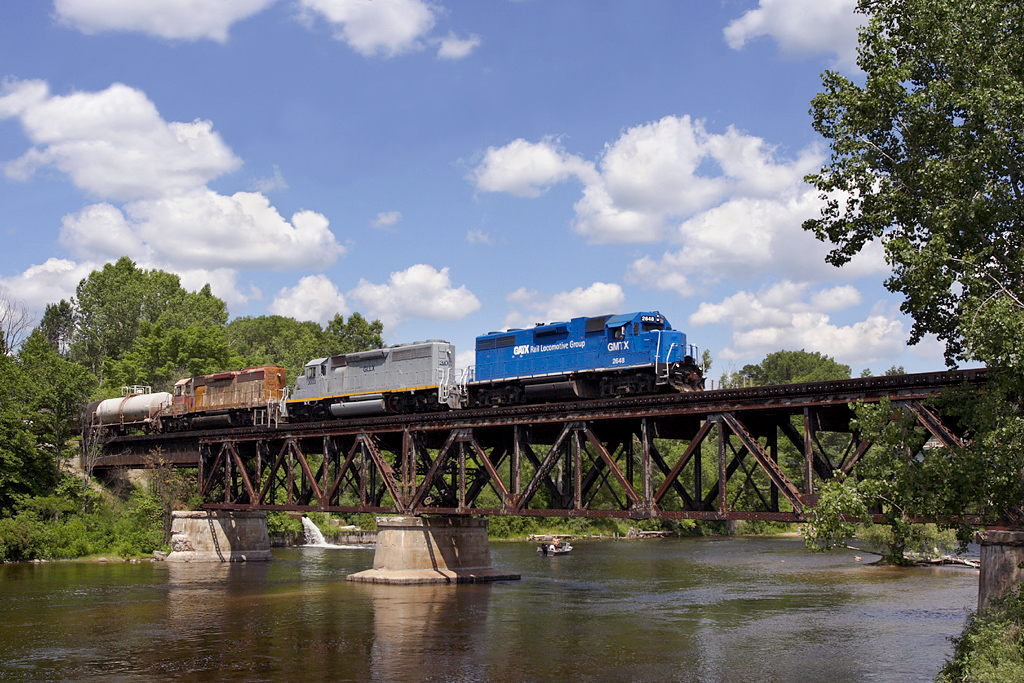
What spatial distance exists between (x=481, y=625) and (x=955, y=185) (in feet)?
75.6

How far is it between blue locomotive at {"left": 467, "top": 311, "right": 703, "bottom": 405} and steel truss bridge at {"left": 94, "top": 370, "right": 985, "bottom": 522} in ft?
6.68

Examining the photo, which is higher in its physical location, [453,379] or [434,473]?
[453,379]

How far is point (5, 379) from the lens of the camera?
214 feet

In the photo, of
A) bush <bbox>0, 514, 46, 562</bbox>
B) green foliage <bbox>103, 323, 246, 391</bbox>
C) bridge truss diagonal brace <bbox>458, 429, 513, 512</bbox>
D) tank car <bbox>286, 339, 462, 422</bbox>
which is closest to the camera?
bridge truss diagonal brace <bbox>458, 429, 513, 512</bbox>

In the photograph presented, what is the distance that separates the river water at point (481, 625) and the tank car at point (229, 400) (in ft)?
Answer: 33.8

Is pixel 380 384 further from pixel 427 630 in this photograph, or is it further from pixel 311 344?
pixel 311 344

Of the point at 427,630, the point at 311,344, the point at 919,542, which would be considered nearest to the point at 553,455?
the point at 427,630

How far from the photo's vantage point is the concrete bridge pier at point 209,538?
60.7 meters

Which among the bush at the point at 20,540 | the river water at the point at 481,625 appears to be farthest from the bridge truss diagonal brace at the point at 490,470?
the bush at the point at 20,540

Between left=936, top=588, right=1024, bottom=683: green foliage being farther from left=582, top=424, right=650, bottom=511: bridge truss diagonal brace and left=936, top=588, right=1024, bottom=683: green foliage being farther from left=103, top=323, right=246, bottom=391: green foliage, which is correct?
left=103, top=323, right=246, bottom=391: green foliage

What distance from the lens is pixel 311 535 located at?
274 ft

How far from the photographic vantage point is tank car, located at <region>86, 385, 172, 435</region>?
6594 cm

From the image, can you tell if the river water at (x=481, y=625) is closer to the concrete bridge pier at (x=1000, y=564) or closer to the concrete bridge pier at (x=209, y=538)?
the concrete bridge pier at (x=209, y=538)

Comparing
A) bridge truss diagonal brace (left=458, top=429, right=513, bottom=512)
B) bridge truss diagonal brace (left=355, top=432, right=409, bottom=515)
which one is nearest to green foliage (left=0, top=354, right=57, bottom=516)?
bridge truss diagonal brace (left=355, top=432, right=409, bottom=515)
